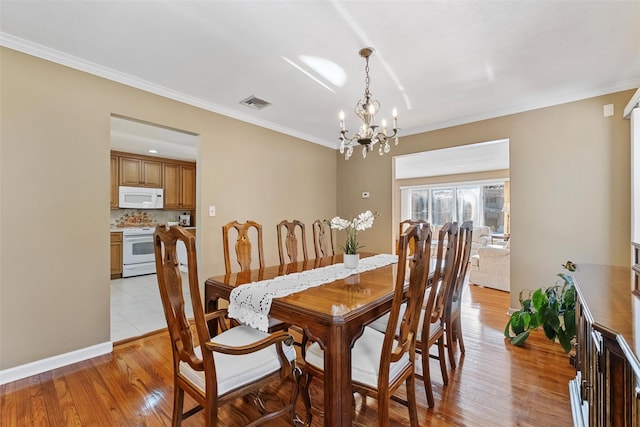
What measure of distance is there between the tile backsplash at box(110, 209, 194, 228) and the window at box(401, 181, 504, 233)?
656 cm

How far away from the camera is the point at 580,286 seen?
1399 millimetres

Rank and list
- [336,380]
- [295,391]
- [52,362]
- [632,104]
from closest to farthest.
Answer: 1. [336,380]
2. [295,391]
3. [52,362]
4. [632,104]

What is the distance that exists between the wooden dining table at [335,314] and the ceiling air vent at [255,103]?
2.05 m

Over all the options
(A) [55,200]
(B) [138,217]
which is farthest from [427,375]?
(B) [138,217]

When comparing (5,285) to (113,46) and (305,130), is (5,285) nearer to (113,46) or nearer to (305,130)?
(113,46)

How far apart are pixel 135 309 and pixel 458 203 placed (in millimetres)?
8019

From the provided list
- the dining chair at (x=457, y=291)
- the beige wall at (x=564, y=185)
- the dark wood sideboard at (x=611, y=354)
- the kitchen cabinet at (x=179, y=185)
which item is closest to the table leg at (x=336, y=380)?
the dark wood sideboard at (x=611, y=354)

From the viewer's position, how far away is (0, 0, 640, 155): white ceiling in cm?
172

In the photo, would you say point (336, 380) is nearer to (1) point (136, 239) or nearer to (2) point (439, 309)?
(2) point (439, 309)

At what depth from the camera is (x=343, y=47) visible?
2.07 m

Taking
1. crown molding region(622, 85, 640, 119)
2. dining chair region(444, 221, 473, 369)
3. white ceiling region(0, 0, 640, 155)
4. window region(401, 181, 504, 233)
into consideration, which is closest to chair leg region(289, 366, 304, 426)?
dining chair region(444, 221, 473, 369)

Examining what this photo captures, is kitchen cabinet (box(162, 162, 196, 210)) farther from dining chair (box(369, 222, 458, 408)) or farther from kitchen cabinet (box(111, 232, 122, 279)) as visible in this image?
dining chair (box(369, 222, 458, 408))

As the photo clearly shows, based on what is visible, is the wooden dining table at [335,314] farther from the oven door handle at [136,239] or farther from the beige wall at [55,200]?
the oven door handle at [136,239]

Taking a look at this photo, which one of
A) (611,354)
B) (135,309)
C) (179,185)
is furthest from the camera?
(179,185)
